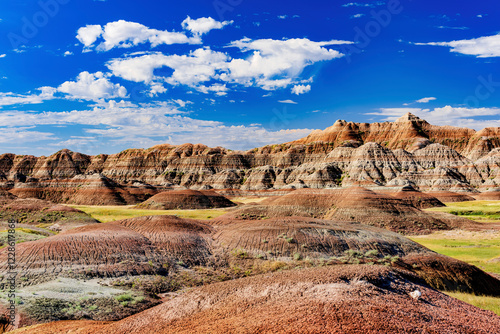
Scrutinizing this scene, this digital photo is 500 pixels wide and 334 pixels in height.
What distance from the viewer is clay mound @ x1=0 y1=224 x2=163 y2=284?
1856cm

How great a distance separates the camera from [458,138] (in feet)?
493

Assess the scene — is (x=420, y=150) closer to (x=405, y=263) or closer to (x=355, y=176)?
(x=355, y=176)

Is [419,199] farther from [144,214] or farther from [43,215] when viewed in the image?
[43,215]

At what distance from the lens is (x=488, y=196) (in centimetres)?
9244

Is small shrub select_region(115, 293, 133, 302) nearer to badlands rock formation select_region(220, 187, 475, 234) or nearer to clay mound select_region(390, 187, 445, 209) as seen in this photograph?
badlands rock formation select_region(220, 187, 475, 234)

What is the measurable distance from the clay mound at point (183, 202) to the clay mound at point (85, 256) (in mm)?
61188

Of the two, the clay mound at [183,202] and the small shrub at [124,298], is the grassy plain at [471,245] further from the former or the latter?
the clay mound at [183,202]

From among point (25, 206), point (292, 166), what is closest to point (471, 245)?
point (25, 206)

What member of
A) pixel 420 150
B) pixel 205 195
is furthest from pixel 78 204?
pixel 420 150

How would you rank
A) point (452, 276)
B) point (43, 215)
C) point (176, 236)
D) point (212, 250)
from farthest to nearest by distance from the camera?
point (43, 215)
point (176, 236)
point (212, 250)
point (452, 276)

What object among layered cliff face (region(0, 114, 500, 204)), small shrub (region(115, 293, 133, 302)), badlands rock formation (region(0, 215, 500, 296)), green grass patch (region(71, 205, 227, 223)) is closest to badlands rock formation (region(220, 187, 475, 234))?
green grass patch (region(71, 205, 227, 223))

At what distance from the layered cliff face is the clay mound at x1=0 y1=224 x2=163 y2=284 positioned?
8375cm

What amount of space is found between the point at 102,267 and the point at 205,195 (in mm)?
72412

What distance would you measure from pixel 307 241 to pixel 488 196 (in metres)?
91.4
